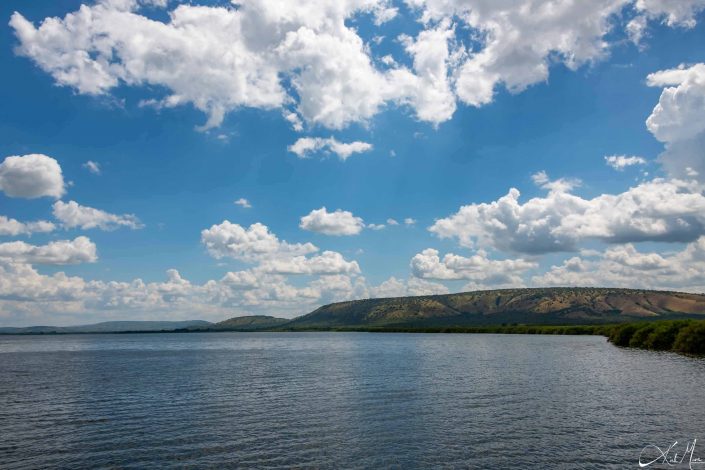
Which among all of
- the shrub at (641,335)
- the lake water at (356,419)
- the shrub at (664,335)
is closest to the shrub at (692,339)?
the shrub at (664,335)

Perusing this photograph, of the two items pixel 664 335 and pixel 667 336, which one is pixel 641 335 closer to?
pixel 664 335

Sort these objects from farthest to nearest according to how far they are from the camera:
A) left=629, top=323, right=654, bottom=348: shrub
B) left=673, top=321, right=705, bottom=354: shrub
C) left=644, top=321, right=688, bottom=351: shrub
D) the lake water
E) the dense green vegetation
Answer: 1. left=629, top=323, right=654, bottom=348: shrub
2. left=644, top=321, right=688, bottom=351: shrub
3. the dense green vegetation
4. left=673, top=321, right=705, bottom=354: shrub
5. the lake water

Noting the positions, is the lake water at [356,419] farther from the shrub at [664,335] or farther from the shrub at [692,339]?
the shrub at [664,335]

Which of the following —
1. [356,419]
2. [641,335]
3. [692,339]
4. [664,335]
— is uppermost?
[664,335]

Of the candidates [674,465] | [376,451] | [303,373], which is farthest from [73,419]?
[674,465]

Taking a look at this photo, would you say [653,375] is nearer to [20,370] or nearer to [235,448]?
[235,448]

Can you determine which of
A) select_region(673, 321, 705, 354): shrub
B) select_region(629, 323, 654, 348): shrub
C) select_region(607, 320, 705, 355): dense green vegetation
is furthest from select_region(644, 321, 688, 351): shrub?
select_region(673, 321, 705, 354): shrub

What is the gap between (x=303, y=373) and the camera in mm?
94500

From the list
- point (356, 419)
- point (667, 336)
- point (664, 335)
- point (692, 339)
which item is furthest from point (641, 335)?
point (356, 419)

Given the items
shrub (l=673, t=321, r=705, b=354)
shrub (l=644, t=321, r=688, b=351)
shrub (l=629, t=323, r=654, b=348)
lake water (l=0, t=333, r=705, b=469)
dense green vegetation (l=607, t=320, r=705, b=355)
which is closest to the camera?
lake water (l=0, t=333, r=705, b=469)

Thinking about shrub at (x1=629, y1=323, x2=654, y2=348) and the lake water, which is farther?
shrub at (x1=629, y1=323, x2=654, y2=348)

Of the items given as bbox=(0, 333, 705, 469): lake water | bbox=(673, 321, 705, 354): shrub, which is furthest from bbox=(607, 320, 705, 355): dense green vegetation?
bbox=(0, 333, 705, 469): lake water

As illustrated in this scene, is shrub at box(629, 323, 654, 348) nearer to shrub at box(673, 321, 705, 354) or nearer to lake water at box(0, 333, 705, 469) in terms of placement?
shrub at box(673, 321, 705, 354)

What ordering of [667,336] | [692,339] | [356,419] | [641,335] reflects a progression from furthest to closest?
1. [641,335]
2. [667,336]
3. [692,339]
4. [356,419]
